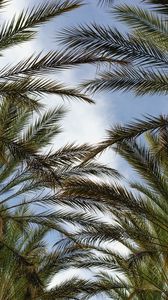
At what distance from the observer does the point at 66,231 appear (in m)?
11.6

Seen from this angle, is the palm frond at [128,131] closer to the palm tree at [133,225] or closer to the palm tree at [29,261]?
the palm tree at [133,225]

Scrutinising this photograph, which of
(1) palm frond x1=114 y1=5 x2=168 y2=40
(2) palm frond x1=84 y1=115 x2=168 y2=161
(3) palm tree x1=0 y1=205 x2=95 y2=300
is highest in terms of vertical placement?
(1) palm frond x1=114 y1=5 x2=168 y2=40

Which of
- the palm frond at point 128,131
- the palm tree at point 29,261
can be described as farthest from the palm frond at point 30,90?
the palm tree at point 29,261

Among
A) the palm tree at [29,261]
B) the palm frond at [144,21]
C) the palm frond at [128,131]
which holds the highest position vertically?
the palm frond at [144,21]

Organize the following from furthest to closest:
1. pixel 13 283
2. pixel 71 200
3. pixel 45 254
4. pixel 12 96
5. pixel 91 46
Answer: pixel 45 254
pixel 13 283
pixel 71 200
pixel 91 46
pixel 12 96

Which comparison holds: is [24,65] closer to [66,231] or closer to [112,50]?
[112,50]

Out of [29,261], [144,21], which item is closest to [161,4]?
[144,21]

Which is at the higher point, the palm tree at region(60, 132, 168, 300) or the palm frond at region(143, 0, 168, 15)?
the palm frond at region(143, 0, 168, 15)

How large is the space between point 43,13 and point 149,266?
8.05 m

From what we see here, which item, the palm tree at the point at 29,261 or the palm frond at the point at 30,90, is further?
the palm tree at the point at 29,261

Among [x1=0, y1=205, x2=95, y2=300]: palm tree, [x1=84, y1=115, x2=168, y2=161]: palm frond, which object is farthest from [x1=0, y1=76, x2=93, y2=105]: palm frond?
[x1=0, y1=205, x2=95, y2=300]: palm tree

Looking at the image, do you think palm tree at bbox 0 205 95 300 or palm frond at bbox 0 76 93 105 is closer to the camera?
palm frond at bbox 0 76 93 105

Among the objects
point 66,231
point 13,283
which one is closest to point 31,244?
point 13,283

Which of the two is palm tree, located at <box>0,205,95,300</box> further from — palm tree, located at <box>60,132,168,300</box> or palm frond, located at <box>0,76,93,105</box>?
palm frond, located at <box>0,76,93,105</box>
